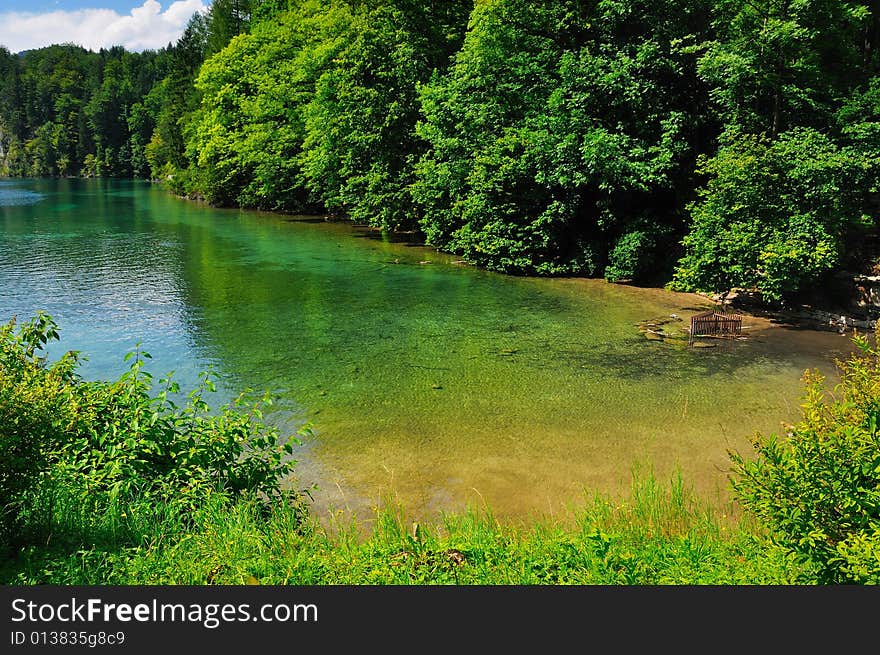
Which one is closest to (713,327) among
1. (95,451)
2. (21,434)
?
(95,451)

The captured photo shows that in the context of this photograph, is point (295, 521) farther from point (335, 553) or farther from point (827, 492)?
point (827, 492)

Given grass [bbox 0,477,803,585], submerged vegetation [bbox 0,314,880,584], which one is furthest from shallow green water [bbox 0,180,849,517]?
grass [bbox 0,477,803,585]

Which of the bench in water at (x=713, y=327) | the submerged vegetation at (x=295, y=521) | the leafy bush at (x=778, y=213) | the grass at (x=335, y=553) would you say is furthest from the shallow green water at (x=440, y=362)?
the grass at (x=335, y=553)

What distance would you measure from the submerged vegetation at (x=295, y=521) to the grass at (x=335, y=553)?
0.02m

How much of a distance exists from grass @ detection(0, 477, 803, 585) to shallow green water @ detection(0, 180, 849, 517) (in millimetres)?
2030

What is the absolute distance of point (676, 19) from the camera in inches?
866

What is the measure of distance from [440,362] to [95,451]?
8196 millimetres

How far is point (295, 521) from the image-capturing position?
22.0 ft

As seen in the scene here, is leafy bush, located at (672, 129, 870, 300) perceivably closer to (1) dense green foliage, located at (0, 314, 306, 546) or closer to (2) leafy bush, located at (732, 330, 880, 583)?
(2) leafy bush, located at (732, 330, 880, 583)

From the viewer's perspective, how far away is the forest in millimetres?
17562

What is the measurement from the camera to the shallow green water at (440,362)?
928 centimetres

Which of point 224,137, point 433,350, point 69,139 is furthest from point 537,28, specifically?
point 69,139

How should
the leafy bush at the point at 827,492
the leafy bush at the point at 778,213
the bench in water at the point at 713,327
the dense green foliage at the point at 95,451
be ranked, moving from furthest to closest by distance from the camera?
the leafy bush at the point at 778,213 < the bench in water at the point at 713,327 < the dense green foliage at the point at 95,451 < the leafy bush at the point at 827,492

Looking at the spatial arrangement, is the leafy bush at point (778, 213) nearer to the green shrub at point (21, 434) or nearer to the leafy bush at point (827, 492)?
the leafy bush at point (827, 492)
